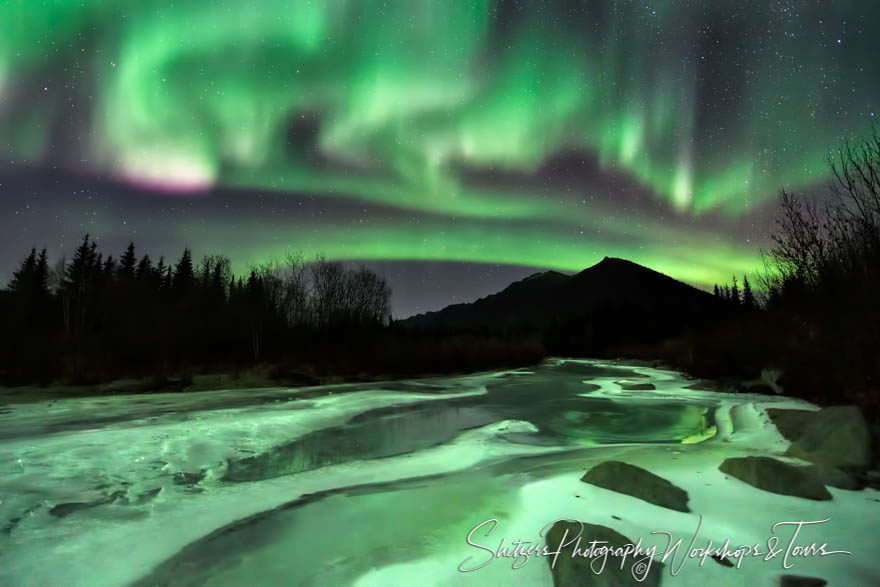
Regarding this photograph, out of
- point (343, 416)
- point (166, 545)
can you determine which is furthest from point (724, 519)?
point (343, 416)

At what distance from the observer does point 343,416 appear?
41.3ft

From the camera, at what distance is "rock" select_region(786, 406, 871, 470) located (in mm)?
6269

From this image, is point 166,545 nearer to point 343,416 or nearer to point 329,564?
point 329,564

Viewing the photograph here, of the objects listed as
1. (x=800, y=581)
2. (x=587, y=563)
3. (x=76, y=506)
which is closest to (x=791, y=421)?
(x=800, y=581)

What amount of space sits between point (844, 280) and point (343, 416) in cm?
1560

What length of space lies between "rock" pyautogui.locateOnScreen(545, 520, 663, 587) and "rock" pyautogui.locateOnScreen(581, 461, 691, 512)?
1160mm

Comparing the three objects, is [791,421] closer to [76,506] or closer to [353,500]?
[353,500]

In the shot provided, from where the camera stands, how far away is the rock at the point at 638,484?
4.85 metres

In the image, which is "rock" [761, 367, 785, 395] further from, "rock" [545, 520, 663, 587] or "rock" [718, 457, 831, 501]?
"rock" [545, 520, 663, 587]

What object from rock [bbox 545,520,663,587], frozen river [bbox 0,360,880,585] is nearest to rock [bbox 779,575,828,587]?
frozen river [bbox 0,360,880,585]

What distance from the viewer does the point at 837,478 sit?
17.9ft

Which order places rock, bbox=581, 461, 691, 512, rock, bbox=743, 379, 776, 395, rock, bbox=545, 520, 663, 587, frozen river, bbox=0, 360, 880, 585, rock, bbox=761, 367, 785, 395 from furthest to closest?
rock, bbox=743, 379, 776, 395 < rock, bbox=761, 367, 785, 395 < rock, bbox=581, 461, 691, 512 < frozen river, bbox=0, 360, 880, 585 < rock, bbox=545, 520, 663, 587

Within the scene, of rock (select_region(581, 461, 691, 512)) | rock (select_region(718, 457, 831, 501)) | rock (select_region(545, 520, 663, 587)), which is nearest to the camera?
rock (select_region(545, 520, 663, 587))

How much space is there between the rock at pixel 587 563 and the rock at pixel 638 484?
1.16m
